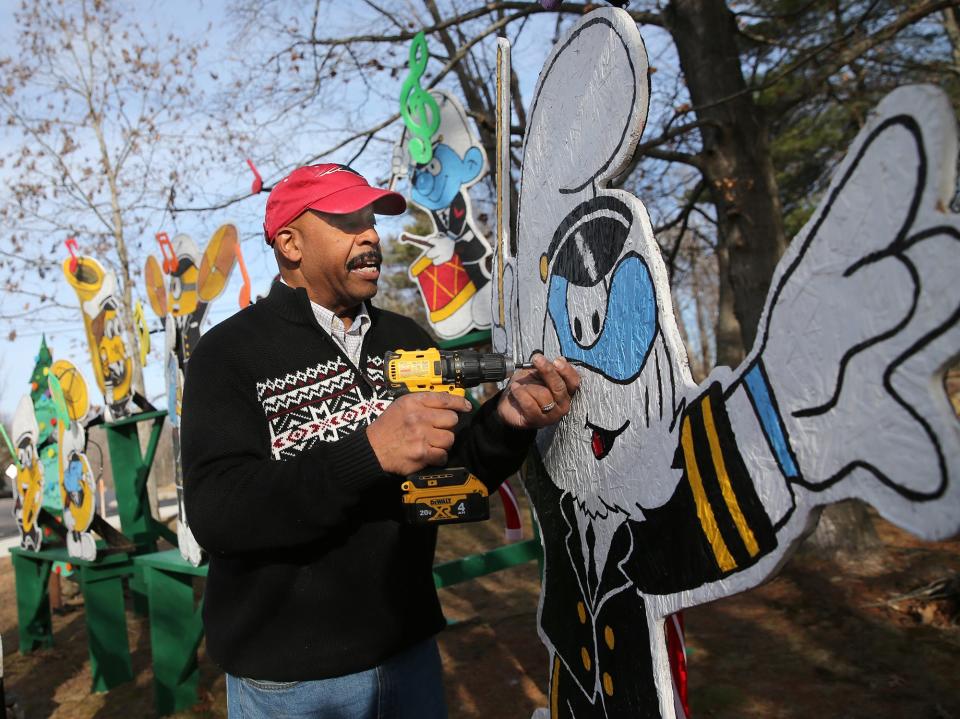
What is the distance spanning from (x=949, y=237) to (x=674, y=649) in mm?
1032

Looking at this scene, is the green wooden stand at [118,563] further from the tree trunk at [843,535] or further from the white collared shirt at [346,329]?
the tree trunk at [843,535]

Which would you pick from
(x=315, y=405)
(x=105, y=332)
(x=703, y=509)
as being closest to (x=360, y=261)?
(x=315, y=405)

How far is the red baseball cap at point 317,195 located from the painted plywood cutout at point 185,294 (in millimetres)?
2894

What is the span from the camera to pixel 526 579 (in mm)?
6930

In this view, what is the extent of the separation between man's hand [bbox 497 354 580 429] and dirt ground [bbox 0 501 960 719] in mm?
2900

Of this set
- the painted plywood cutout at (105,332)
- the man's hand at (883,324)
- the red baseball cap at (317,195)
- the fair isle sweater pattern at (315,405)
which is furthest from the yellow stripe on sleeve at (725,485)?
the painted plywood cutout at (105,332)

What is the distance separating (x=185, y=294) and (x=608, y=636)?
14.3 ft

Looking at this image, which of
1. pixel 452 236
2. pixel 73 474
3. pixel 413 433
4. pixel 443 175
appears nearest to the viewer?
pixel 413 433

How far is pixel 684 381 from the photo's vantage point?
4.57 ft

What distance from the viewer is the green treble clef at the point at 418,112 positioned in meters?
4.21

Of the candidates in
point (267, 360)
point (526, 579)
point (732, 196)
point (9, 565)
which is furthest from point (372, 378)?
point (9, 565)

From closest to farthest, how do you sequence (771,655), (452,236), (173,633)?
(452,236) < (771,655) < (173,633)

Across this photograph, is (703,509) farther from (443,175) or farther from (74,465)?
(74,465)

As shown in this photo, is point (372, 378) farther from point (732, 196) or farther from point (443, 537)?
point (443, 537)
